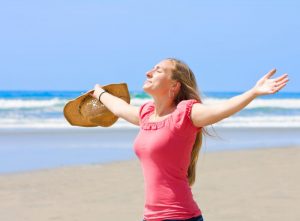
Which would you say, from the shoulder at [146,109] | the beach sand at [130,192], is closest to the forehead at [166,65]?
the shoulder at [146,109]

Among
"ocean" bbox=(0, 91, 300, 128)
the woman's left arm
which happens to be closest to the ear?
the woman's left arm

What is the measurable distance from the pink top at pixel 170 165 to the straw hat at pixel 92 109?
32.9 inches

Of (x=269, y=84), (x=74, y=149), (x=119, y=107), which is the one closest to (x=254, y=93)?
(x=269, y=84)

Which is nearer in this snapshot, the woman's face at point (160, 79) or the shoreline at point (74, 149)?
the woman's face at point (160, 79)

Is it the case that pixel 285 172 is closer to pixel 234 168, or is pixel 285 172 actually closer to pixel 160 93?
pixel 234 168

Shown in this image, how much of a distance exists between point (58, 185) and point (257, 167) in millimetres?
3520

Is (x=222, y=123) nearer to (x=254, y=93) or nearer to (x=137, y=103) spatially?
(x=137, y=103)

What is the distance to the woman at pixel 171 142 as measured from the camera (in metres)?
3.80

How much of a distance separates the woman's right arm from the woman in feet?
0.84

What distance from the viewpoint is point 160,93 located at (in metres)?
4.02

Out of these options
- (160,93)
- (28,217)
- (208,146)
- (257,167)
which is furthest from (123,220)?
(208,146)

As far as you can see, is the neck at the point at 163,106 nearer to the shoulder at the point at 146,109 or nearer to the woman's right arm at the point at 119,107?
the shoulder at the point at 146,109

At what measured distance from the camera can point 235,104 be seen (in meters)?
3.50

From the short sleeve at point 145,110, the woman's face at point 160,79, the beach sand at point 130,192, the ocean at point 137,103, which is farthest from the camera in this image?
the ocean at point 137,103
